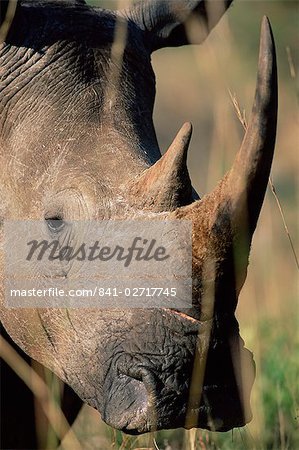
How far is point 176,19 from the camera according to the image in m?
6.84

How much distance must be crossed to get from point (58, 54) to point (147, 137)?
56 centimetres

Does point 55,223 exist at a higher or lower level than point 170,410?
higher

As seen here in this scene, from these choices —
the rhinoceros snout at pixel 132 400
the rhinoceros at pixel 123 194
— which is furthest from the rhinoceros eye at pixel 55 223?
the rhinoceros snout at pixel 132 400

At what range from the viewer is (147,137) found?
583 centimetres

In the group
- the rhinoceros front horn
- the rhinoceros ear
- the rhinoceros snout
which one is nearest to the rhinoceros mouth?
the rhinoceros snout

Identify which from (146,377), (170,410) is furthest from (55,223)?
(170,410)

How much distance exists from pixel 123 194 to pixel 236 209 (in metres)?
0.66

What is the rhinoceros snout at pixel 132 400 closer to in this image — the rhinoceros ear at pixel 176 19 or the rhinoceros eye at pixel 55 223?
the rhinoceros eye at pixel 55 223

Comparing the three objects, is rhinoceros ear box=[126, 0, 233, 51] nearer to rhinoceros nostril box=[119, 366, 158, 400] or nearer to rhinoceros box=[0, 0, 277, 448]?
rhinoceros box=[0, 0, 277, 448]

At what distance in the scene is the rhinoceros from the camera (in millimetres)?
4609

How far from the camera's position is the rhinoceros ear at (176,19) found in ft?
21.9

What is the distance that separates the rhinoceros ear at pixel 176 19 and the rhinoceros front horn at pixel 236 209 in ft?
7.18

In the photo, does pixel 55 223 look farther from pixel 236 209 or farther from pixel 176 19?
pixel 176 19

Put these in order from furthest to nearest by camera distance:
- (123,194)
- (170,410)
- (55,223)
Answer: (55,223)
(123,194)
(170,410)
